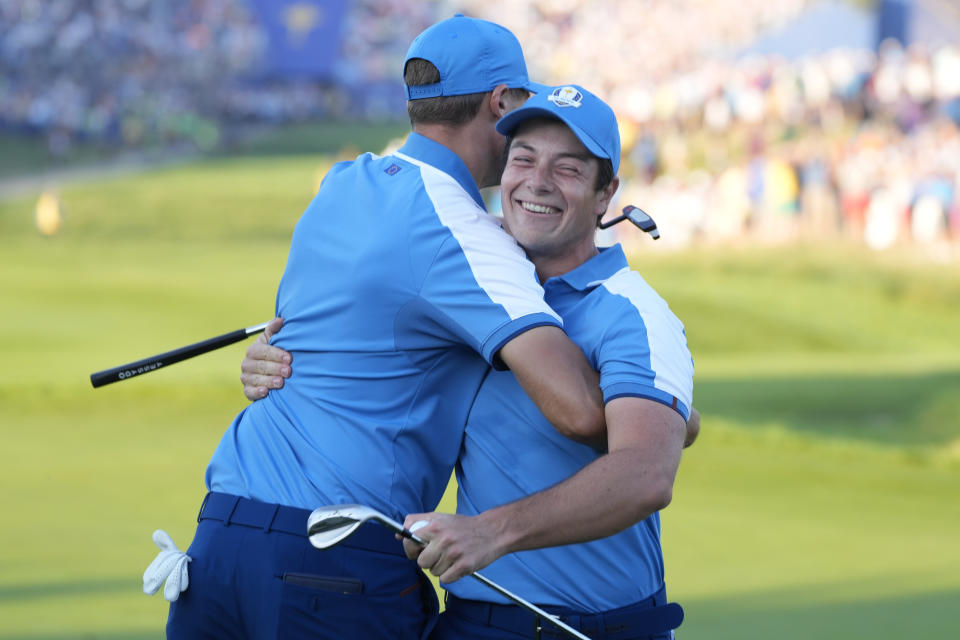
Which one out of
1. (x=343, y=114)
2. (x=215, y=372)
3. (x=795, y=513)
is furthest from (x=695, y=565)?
(x=343, y=114)

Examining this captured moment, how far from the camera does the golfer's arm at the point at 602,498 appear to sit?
226cm

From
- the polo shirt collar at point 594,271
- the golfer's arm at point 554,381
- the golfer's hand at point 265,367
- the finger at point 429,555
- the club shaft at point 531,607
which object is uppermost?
the polo shirt collar at point 594,271

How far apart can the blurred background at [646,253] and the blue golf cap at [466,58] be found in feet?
7.85

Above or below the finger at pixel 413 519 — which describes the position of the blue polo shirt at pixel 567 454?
above

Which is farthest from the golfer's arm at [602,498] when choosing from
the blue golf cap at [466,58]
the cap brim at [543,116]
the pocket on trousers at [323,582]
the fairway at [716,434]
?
the fairway at [716,434]

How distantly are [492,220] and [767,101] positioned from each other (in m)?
25.8

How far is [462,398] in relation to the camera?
104 inches

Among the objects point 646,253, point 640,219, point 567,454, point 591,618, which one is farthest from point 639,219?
point 646,253

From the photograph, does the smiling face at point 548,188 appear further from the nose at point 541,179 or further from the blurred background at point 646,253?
the blurred background at point 646,253

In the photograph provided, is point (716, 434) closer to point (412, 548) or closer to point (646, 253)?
point (412, 548)

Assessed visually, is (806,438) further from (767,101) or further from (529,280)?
(767,101)

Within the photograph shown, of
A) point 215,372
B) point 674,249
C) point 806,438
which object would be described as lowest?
point 806,438

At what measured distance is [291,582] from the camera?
97.9 inches

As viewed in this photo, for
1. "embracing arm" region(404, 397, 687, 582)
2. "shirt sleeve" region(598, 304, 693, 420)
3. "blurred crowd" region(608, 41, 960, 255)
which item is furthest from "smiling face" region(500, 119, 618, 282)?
"blurred crowd" region(608, 41, 960, 255)
